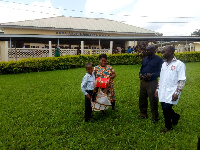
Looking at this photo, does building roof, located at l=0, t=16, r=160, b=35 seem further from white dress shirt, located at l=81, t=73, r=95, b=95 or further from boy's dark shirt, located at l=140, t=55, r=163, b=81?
boy's dark shirt, located at l=140, t=55, r=163, b=81

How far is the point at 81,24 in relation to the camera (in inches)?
1055

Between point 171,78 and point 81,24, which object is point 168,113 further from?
point 81,24

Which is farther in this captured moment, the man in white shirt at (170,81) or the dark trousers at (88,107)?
the dark trousers at (88,107)

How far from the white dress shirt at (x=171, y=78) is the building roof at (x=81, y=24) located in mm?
21160

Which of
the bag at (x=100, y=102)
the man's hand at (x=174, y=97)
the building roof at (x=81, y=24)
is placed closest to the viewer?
the man's hand at (x=174, y=97)

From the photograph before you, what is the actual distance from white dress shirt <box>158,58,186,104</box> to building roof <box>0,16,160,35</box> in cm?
2116

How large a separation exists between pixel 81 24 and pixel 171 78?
24356 millimetres

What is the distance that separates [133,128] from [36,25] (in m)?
21.6

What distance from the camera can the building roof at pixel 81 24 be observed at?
23306mm

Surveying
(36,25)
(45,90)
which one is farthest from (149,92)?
(36,25)

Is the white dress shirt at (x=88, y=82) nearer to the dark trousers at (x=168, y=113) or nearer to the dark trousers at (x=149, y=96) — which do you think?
the dark trousers at (x=149, y=96)

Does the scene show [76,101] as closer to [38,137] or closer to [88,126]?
[88,126]

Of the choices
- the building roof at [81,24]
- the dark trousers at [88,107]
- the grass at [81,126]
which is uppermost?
the building roof at [81,24]

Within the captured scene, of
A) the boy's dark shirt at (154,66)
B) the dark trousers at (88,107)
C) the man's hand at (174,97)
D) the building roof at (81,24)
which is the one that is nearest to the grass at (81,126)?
the dark trousers at (88,107)
